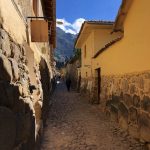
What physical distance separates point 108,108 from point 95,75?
4.43 meters

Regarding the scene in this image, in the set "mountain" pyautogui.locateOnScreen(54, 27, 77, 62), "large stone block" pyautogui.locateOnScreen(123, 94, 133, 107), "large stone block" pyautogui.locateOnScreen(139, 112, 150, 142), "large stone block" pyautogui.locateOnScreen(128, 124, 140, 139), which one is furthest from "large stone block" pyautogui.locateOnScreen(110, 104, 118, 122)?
"mountain" pyautogui.locateOnScreen(54, 27, 77, 62)

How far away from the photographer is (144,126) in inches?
238

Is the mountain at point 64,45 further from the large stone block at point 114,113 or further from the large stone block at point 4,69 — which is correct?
the large stone block at point 4,69

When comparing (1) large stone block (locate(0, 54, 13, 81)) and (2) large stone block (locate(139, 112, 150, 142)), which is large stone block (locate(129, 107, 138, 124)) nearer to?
(2) large stone block (locate(139, 112, 150, 142))

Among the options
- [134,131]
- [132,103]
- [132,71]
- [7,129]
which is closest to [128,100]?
[132,103]

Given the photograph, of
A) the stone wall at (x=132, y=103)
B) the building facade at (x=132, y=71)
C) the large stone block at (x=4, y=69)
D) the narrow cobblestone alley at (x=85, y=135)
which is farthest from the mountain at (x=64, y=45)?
the large stone block at (x=4, y=69)

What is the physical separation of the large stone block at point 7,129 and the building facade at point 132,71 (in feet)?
11.5

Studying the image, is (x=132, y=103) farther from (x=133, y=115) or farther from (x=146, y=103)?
(x=146, y=103)

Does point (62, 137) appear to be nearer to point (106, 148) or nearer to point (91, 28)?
point (106, 148)

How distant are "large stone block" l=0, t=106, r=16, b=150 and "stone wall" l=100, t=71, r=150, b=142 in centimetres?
349

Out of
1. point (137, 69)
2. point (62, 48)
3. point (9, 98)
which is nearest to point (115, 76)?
point (137, 69)

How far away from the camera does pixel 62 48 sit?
13925cm

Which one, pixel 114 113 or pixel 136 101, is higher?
pixel 136 101

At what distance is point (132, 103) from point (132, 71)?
32.6 inches
